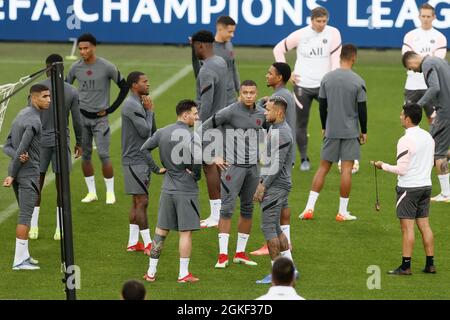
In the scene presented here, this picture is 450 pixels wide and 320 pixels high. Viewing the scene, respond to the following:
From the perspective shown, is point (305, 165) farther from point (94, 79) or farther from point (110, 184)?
point (94, 79)

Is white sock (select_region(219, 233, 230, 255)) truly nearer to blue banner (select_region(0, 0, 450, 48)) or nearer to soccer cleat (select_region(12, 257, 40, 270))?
soccer cleat (select_region(12, 257, 40, 270))

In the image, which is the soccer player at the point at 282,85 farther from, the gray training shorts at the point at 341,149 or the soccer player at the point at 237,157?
the gray training shorts at the point at 341,149

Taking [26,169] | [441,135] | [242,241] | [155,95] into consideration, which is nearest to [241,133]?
[242,241]

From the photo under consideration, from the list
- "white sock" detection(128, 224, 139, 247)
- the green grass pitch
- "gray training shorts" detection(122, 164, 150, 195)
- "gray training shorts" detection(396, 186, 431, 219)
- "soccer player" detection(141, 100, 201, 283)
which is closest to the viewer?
the green grass pitch

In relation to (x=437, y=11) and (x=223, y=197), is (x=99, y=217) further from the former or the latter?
(x=437, y=11)

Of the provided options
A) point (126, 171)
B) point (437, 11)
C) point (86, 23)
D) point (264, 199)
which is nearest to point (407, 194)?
point (264, 199)

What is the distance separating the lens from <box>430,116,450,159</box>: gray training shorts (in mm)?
17891

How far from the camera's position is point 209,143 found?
51.5ft

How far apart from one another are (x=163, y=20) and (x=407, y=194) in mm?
15226

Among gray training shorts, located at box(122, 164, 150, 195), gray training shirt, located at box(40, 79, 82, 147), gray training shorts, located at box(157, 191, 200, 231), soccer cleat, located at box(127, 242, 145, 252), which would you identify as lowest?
soccer cleat, located at box(127, 242, 145, 252)

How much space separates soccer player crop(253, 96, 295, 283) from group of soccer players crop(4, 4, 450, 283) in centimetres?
1

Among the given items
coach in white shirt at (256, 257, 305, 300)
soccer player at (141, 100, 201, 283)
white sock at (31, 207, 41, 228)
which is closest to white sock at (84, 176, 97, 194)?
white sock at (31, 207, 41, 228)

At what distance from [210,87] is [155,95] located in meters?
9.13
